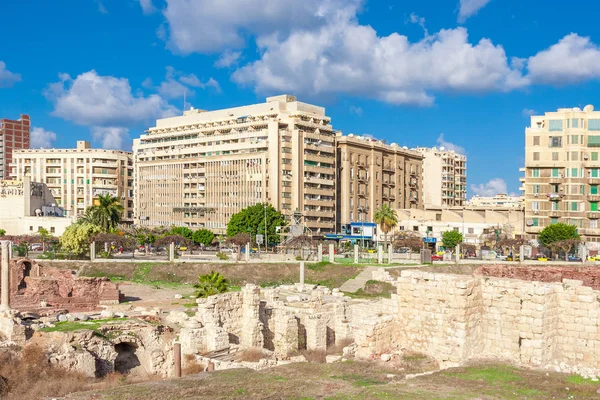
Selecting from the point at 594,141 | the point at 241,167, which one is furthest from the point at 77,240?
the point at 594,141

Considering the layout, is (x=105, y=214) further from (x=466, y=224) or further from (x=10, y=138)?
(x=10, y=138)

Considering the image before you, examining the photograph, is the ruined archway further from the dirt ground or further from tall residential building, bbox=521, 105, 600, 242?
tall residential building, bbox=521, 105, 600, 242

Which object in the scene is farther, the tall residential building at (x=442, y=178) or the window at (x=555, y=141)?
the tall residential building at (x=442, y=178)

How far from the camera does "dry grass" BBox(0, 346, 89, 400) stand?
18609 mm

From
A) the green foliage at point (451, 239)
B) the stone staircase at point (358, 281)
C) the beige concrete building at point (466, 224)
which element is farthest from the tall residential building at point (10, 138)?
the stone staircase at point (358, 281)

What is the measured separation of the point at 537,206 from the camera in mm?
72000

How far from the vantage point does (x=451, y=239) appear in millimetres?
77625

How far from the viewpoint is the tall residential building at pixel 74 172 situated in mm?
118875

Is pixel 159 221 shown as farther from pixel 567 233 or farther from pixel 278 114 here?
pixel 567 233

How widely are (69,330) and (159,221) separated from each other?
82758 millimetres

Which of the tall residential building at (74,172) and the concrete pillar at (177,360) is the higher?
the tall residential building at (74,172)

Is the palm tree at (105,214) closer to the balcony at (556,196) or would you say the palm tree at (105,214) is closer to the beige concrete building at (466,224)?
the beige concrete building at (466,224)

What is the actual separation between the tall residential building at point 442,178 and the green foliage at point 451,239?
4984cm

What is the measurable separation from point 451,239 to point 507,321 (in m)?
62.5
